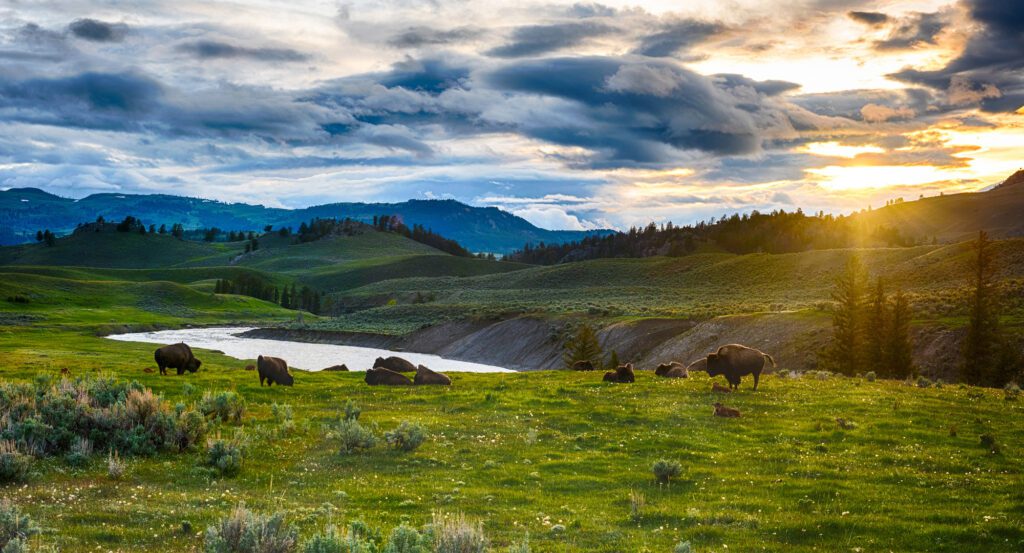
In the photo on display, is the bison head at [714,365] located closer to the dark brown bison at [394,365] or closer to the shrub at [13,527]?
the dark brown bison at [394,365]

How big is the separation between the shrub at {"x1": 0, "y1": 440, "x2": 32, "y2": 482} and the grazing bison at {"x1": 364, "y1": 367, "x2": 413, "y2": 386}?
23388 mm

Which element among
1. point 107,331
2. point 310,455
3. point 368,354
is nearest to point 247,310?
point 107,331

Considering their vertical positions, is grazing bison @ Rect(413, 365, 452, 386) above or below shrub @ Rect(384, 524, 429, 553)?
below

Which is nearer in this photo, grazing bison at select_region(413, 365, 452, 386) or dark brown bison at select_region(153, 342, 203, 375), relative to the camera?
grazing bison at select_region(413, 365, 452, 386)

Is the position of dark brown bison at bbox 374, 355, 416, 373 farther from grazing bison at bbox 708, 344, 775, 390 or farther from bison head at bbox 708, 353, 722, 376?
grazing bison at bbox 708, 344, 775, 390

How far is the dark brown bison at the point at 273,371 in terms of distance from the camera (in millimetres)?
38031

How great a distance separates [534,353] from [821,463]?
227ft

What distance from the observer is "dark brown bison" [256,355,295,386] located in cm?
3803

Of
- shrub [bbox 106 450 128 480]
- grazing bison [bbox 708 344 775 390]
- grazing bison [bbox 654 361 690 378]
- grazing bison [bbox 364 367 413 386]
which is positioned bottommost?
grazing bison [bbox 364 367 413 386]

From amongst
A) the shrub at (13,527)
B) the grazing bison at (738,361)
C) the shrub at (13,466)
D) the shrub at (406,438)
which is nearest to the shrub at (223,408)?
the shrub at (406,438)

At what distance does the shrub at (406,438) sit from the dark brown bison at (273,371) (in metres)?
18.5

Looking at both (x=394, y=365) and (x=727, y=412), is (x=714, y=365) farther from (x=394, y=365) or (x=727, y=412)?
(x=394, y=365)

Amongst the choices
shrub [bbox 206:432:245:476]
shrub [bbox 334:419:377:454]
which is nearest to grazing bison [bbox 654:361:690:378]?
shrub [bbox 334:419:377:454]

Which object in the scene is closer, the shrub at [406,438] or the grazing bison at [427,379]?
the shrub at [406,438]
